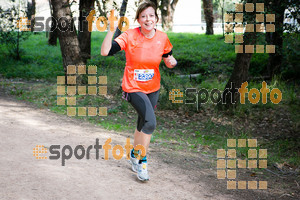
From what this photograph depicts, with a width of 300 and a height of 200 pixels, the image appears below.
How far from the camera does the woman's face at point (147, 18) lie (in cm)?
428

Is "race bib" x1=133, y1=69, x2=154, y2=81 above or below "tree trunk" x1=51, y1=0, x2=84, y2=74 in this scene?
below

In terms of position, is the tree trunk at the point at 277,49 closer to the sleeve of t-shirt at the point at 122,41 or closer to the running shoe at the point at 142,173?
the sleeve of t-shirt at the point at 122,41

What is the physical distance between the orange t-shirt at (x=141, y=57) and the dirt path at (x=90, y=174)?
1204 mm

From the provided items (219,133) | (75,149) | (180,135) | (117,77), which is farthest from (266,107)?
(75,149)

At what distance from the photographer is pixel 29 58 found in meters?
17.0

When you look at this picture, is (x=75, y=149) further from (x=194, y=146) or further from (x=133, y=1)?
(x=133, y=1)

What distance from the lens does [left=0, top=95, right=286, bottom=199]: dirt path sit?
4.12 metres

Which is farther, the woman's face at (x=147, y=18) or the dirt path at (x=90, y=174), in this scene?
the woman's face at (x=147, y=18)

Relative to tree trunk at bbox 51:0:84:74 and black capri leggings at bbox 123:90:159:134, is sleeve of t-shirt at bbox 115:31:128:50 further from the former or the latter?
tree trunk at bbox 51:0:84:74

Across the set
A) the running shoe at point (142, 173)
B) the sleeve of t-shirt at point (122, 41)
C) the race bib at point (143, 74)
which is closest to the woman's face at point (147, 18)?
the sleeve of t-shirt at point (122, 41)

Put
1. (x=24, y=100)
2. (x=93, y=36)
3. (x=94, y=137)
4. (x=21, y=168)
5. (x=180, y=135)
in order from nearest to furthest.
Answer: (x=21, y=168) → (x=94, y=137) → (x=180, y=135) → (x=24, y=100) → (x=93, y=36)

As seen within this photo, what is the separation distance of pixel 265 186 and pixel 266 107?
544cm

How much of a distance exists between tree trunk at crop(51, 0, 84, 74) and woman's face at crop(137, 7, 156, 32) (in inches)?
287

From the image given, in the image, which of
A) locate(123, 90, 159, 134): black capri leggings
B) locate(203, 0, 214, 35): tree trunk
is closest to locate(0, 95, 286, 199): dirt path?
locate(123, 90, 159, 134): black capri leggings
